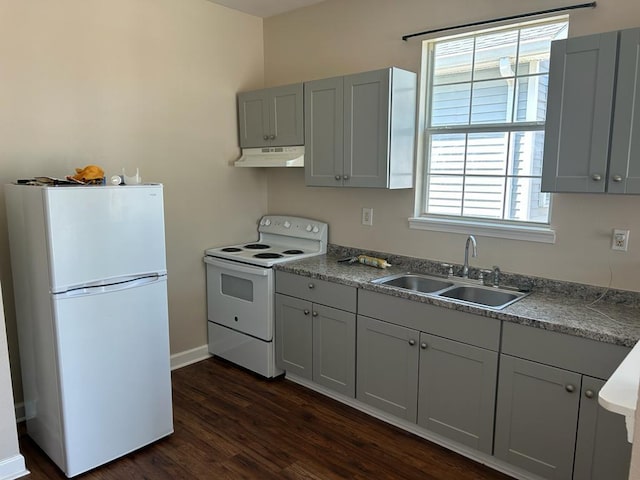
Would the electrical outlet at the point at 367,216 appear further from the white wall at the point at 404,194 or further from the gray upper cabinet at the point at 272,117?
the gray upper cabinet at the point at 272,117

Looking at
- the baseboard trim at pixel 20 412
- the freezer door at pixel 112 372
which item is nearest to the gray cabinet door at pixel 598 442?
the freezer door at pixel 112 372

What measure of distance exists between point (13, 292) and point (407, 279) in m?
2.33

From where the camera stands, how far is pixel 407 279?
3082 mm

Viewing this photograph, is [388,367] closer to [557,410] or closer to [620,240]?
[557,410]

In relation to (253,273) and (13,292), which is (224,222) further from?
(13,292)

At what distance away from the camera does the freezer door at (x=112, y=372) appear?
2.33 metres

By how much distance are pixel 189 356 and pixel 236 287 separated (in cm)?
70

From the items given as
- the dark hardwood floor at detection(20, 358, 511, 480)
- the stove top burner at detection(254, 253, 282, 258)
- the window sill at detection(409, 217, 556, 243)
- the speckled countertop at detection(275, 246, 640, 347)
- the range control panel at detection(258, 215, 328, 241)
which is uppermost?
the window sill at detection(409, 217, 556, 243)

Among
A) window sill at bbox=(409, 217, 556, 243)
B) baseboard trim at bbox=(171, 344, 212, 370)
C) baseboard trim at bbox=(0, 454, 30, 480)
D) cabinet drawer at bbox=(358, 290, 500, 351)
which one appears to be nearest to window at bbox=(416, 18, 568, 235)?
window sill at bbox=(409, 217, 556, 243)

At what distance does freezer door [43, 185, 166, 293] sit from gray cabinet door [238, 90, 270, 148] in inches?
51.5

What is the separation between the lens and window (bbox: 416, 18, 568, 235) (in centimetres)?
271

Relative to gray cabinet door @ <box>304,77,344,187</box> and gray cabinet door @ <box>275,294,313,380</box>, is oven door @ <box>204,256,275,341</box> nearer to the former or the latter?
gray cabinet door @ <box>275,294,313,380</box>

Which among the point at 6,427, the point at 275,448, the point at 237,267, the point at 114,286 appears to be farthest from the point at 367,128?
the point at 6,427

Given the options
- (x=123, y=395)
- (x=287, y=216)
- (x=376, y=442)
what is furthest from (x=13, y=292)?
(x=376, y=442)
